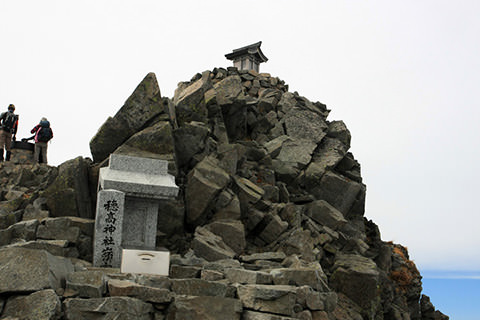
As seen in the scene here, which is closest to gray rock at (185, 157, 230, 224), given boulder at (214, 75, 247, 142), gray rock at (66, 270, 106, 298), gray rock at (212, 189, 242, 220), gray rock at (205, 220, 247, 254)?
gray rock at (212, 189, 242, 220)

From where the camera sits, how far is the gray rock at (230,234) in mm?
17797

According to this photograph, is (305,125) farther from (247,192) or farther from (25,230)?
(25,230)

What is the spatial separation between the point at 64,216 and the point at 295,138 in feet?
55.2

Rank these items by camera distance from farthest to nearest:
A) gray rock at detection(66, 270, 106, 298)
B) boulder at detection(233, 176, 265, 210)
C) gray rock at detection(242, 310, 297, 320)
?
boulder at detection(233, 176, 265, 210)
gray rock at detection(242, 310, 297, 320)
gray rock at detection(66, 270, 106, 298)

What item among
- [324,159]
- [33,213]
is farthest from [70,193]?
[324,159]

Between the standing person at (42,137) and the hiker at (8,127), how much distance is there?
1087 millimetres

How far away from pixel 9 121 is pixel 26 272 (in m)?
18.1

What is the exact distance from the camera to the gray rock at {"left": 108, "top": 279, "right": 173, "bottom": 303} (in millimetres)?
9977

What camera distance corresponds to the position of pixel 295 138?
94.3 feet

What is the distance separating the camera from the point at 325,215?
23.1 metres

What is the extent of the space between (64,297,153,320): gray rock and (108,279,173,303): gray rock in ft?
0.73

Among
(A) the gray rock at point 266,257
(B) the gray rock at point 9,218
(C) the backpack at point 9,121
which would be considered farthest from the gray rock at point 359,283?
(C) the backpack at point 9,121

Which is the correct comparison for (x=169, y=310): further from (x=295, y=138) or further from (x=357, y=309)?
(x=295, y=138)

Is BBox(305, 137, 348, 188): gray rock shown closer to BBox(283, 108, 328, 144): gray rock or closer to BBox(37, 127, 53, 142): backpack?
BBox(283, 108, 328, 144): gray rock
